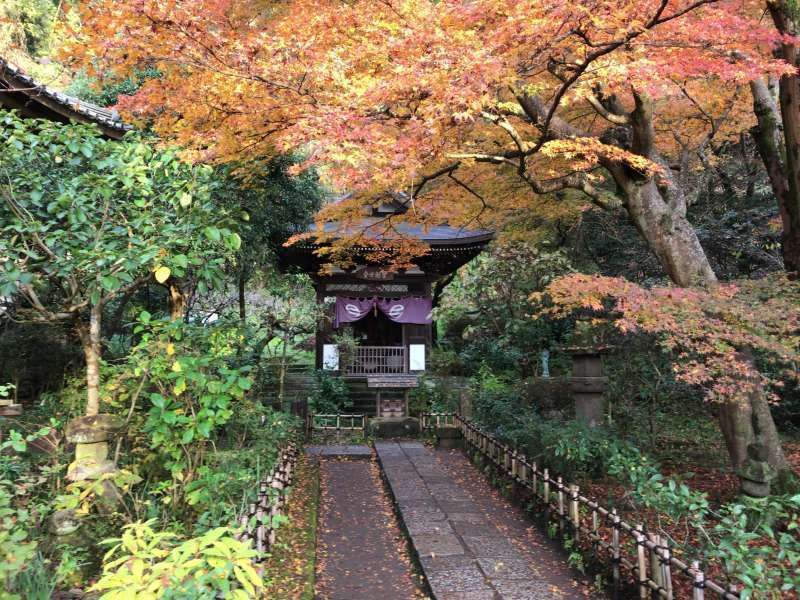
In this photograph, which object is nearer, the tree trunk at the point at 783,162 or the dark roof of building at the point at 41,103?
the tree trunk at the point at 783,162

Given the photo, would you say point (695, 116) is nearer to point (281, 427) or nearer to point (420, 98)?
point (420, 98)

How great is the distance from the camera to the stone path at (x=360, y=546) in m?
4.32

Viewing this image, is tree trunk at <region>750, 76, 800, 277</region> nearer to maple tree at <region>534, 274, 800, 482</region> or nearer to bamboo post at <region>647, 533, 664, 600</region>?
maple tree at <region>534, 274, 800, 482</region>

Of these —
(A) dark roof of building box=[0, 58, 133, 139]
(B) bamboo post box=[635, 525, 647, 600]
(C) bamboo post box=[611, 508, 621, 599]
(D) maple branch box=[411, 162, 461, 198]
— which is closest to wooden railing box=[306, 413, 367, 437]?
(D) maple branch box=[411, 162, 461, 198]

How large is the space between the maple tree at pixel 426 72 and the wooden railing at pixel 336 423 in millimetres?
5461

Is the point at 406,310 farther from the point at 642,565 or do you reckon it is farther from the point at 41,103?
the point at 642,565

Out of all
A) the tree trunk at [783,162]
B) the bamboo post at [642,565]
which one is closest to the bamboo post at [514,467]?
the bamboo post at [642,565]

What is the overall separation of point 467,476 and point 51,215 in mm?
5923

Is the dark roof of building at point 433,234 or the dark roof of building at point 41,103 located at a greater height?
the dark roof of building at point 41,103

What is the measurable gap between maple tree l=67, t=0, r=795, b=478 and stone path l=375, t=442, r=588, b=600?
274 cm

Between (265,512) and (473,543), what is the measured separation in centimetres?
193

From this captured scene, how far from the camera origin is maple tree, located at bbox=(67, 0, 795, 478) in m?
4.95

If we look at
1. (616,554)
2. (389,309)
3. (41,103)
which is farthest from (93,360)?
(389,309)

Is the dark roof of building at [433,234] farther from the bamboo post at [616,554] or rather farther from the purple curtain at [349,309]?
the bamboo post at [616,554]
